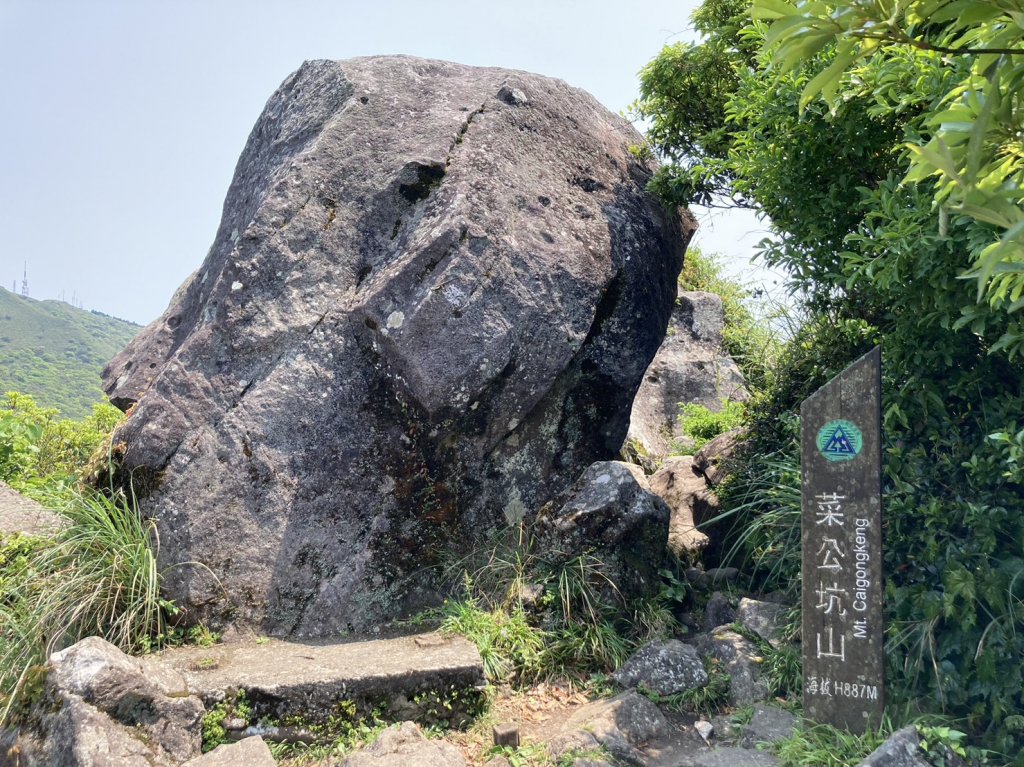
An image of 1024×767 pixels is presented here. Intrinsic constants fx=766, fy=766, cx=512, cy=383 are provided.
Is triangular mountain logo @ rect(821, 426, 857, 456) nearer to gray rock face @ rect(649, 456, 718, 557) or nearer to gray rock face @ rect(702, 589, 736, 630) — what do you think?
gray rock face @ rect(702, 589, 736, 630)

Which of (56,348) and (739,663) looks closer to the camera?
(739,663)

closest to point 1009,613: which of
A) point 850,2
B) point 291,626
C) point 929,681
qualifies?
point 929,681

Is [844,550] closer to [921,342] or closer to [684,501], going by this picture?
[921,342]

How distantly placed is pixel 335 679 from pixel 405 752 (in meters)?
0.69

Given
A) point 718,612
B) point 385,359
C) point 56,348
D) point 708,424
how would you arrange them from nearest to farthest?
point 718,612, point 385,359, point 708,424, point 56,348

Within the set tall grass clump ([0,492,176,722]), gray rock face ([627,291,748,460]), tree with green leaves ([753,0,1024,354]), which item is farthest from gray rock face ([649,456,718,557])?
tree with green leaves ([753,0,1024,354])

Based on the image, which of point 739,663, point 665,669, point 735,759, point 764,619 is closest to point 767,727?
point 735,759

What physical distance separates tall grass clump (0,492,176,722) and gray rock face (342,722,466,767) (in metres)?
1.89

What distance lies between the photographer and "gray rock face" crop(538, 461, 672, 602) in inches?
223

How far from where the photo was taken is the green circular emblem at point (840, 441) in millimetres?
4414

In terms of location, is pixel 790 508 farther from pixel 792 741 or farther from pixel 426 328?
pixel 426 328

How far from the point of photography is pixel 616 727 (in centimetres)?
448

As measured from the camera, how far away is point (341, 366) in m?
6.02

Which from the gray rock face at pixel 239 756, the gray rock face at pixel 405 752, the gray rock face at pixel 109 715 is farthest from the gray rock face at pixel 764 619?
the gray rock face at pixel 109 715
